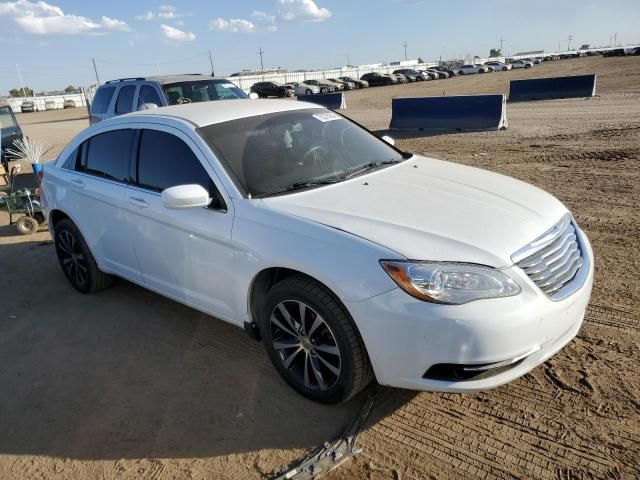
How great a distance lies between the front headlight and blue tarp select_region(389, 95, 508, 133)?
40.1ft

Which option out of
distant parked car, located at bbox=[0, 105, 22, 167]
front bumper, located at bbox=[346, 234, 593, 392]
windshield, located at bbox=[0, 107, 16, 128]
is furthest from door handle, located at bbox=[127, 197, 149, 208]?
windshield, located at bbox=[0, 107, 16, 128]

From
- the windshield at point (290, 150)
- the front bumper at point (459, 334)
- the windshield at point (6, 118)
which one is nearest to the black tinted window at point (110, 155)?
the windshield at point (290, 150)

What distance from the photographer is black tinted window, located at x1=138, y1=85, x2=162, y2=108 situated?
9461 millimetres

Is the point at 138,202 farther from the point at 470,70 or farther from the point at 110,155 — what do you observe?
the point at 470,70

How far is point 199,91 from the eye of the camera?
32.2 feet

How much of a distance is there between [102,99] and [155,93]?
1.78 m

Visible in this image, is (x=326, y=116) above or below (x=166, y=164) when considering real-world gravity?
above

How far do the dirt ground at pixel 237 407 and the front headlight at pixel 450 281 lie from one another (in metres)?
0.86

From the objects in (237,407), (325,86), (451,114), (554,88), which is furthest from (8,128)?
(325,86)

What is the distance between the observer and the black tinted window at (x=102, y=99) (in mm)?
10344

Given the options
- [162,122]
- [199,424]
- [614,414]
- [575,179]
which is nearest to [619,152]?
[575,179]

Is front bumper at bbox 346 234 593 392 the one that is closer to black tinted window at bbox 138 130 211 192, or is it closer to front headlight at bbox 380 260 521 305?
front headlight at bbox 380 260 521 305

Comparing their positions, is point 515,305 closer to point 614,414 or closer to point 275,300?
point 614,414

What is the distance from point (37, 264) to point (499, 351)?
18.2 feet
